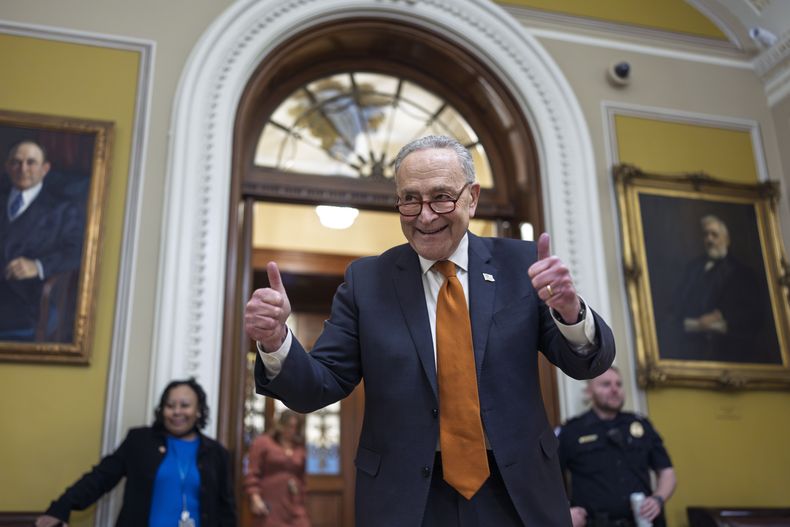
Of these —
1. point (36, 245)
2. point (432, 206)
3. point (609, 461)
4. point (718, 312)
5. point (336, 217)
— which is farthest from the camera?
point (336, 217)

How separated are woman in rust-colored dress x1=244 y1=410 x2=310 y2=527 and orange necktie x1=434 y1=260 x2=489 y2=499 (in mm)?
4055

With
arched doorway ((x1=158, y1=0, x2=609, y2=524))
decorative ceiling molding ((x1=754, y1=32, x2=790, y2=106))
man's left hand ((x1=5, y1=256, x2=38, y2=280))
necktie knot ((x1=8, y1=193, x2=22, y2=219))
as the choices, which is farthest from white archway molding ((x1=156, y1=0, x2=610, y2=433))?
decorative ceiling molding ((x1=754, y1=32, x2=790, y2=106))

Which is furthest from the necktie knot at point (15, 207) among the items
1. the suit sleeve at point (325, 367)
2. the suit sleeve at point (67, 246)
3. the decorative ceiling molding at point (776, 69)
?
the decorative ceiling molding at point (776, 69)

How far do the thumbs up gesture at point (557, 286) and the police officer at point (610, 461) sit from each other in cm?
268

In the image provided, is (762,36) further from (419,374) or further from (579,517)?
(419,374)

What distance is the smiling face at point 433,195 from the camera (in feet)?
6.08

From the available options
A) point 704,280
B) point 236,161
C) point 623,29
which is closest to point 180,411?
point 236,161

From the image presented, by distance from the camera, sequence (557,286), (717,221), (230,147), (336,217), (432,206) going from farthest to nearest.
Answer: (336,217), (717,221), (230,147), (432,206), (557,286)

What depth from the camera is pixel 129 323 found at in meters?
4.30

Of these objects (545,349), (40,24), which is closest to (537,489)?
(545,349)

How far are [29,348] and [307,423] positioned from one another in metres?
4.44

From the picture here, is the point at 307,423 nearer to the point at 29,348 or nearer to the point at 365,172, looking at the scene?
the point at 365,172

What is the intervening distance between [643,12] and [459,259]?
4.87m

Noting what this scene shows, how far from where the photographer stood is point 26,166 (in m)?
4.44
